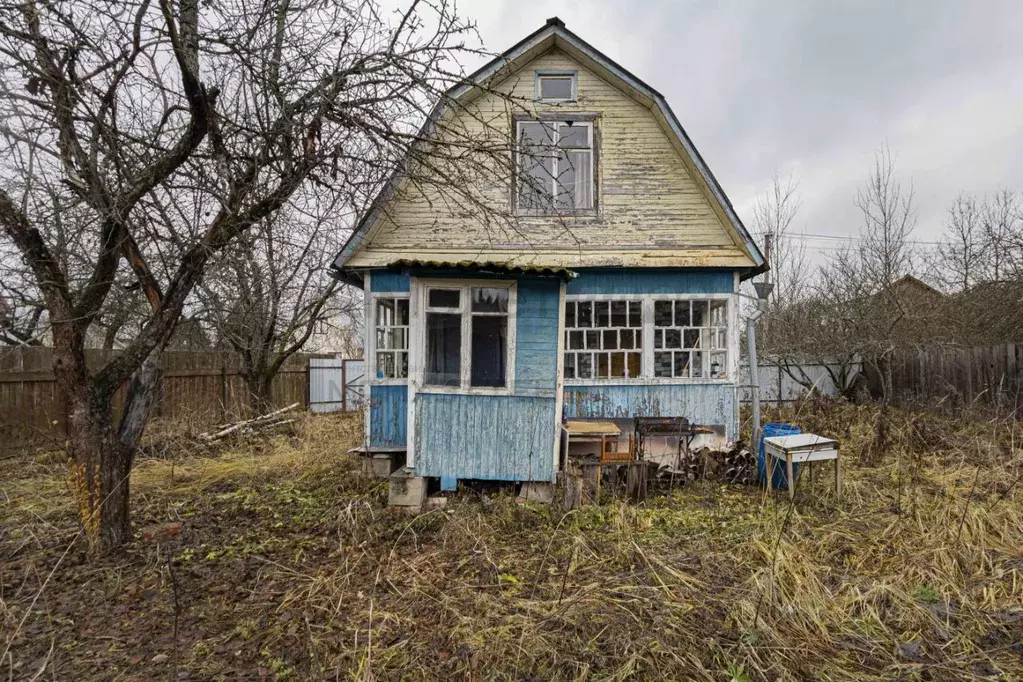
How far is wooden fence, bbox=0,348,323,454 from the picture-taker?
8.95 m

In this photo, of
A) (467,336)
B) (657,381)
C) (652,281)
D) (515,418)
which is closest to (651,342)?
(657,381)

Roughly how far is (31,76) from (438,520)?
503cm

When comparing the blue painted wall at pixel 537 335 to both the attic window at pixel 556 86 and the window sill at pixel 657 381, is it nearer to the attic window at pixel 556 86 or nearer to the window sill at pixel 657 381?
the window sill at pixel 657 381

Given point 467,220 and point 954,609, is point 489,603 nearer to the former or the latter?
point 954,609

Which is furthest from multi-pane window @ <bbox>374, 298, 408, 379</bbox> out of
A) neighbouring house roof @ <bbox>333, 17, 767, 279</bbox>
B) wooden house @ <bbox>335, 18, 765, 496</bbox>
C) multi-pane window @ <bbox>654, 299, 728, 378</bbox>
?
multi-pane window @ <bbox>654, 299, 728, 378</bbox>

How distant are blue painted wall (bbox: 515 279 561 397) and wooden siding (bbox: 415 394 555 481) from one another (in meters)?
0.26

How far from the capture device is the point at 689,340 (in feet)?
26.9

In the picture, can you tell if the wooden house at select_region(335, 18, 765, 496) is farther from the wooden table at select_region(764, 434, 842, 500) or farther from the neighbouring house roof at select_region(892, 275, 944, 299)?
the neighbouring house roof at select_region(892, 275, 944, 299)

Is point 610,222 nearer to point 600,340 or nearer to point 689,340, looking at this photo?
point 600,340

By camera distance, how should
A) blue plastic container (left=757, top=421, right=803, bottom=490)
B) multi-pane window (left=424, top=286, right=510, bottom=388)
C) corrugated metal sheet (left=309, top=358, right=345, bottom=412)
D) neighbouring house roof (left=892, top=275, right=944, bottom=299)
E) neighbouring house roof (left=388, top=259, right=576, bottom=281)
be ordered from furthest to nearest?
corrugated metal sheet (left=309, top=358, right=345, bottom=412)
neighbouring house roof (left=892, top=275, right=944, bottom=299)
blue plastic container (left=757, top=421, right=803, bottom=490)
multi-pane window (left=424, top=286, right=510, bottom=388)
neighbouring house roof (left=388, top=259, right=576, bottom=281)

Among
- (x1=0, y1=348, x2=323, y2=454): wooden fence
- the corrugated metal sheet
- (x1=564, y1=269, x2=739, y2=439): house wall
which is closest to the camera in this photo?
(x1=564, y1=269, x2=739, y2=439): house wall

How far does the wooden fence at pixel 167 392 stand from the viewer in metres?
8.95

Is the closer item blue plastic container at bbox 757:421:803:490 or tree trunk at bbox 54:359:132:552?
tree trunk at bbox 54:359:132:552

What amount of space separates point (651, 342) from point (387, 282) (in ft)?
13.2
